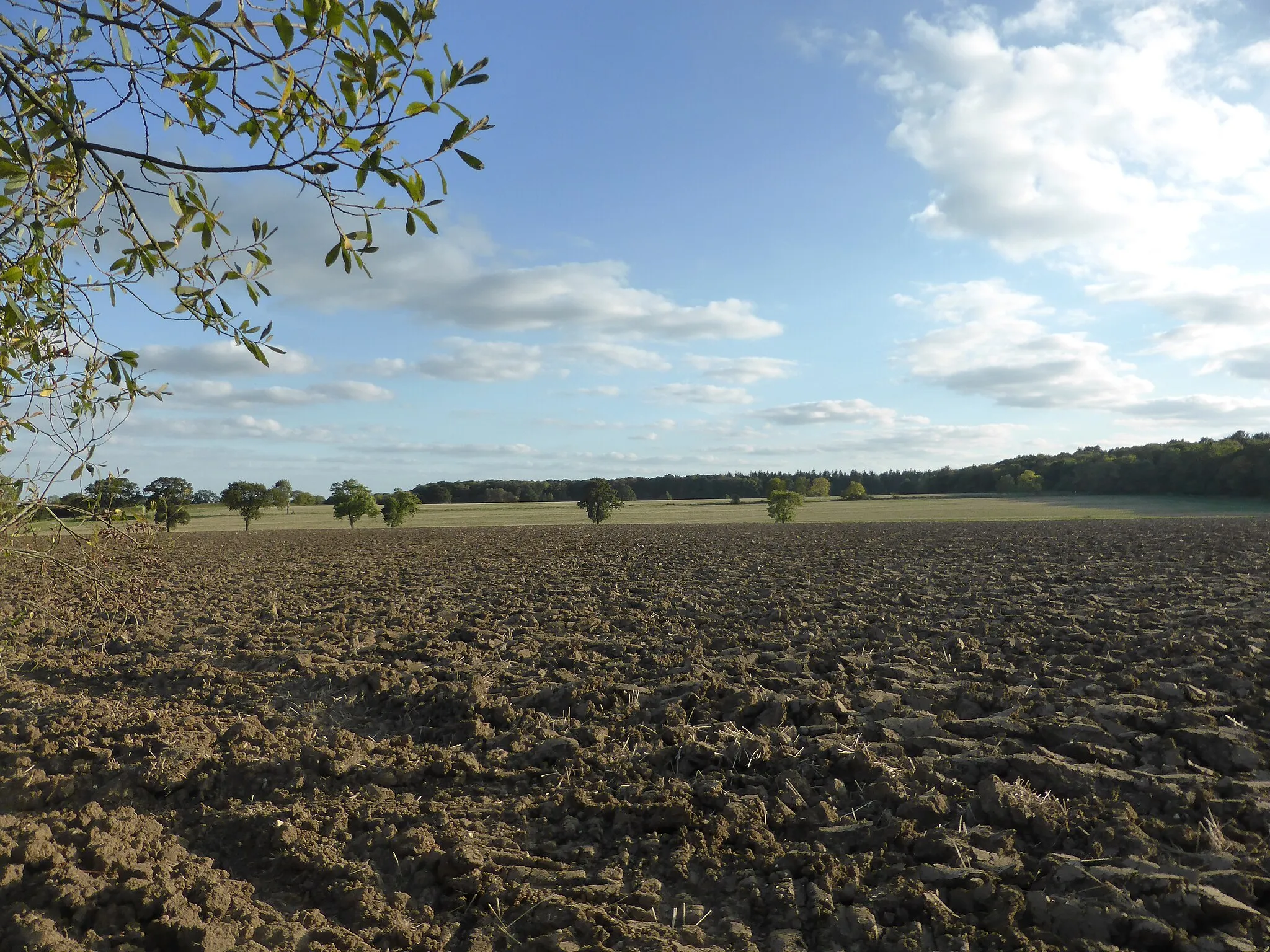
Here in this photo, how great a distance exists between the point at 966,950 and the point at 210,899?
460 centimetres

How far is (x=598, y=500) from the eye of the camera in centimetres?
6412

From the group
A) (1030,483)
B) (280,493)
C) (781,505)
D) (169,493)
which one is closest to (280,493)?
(280,493)

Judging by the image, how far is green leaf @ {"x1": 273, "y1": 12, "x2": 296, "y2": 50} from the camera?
2.78 metres

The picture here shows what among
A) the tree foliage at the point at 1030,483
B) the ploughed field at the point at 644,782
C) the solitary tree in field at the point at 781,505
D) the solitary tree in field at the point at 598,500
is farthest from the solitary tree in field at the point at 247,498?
the tree foliage at the point at 1030,483

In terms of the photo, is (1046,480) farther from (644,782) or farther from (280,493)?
(644,782)

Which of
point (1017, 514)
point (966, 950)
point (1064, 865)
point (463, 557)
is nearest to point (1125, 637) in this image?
point (1064, 865)

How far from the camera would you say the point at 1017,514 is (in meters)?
67.1

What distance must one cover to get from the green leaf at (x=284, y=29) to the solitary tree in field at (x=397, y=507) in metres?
59.9

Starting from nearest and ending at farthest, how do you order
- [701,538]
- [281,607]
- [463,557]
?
[281,607] → [463,557] → [701,538]

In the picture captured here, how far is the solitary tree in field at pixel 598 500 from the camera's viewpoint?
6406 cm

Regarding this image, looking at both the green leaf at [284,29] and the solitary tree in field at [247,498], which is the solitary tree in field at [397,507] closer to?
the solitary tree in field at [247,498]

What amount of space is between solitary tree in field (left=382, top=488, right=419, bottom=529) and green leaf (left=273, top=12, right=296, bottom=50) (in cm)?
5986

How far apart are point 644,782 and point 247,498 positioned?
65.7m

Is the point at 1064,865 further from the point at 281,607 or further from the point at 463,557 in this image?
the point at 463,557
